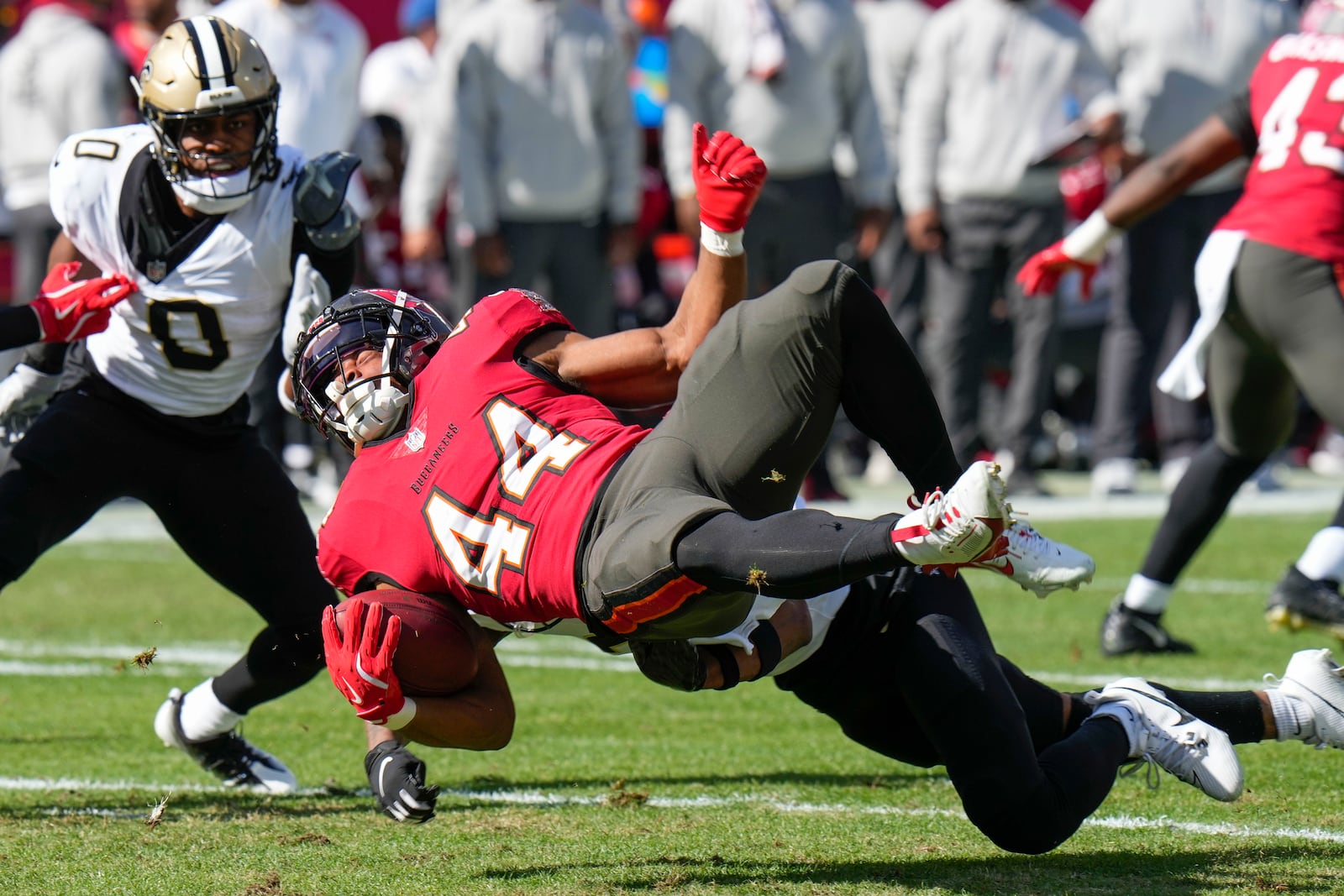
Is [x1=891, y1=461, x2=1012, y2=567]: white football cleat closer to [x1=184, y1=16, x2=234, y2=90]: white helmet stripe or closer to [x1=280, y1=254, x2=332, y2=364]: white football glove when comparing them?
[x1=280, y1=254, x2=332, y2=364]: white football glove

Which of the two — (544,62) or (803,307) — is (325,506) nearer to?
(544,62)

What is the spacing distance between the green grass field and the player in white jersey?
1.29ft

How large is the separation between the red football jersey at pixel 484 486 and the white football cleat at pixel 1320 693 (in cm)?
153

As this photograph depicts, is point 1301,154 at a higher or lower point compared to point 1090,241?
higher

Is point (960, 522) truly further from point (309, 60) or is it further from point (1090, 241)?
point (309, 60)

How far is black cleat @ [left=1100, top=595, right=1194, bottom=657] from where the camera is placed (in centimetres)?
595

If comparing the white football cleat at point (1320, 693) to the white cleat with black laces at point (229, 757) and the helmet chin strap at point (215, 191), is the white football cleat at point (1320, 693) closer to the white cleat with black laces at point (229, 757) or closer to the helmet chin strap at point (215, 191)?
the white cleat with black laces at point (229, 757)

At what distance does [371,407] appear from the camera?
3.80 metres

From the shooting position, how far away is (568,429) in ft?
12.0

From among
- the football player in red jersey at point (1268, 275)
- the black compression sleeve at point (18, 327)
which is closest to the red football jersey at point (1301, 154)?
the football player in red jersey at point (1268, 275)

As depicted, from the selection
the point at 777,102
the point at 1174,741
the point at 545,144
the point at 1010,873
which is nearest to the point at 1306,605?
the point at 1174,741

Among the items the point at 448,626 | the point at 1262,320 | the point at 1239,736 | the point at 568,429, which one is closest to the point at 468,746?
the point at 448,626

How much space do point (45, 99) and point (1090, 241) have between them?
5994 mm

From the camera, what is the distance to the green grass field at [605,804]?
3.63 m
